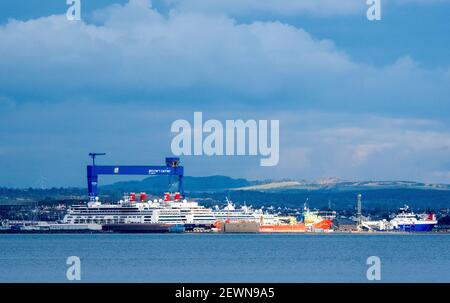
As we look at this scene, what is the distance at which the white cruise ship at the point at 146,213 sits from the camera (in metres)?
123

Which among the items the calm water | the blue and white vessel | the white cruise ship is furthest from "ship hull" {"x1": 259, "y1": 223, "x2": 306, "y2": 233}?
the calm water

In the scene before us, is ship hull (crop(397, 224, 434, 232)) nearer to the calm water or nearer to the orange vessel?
the orange vessel

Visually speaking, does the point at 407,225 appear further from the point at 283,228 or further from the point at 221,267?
the point at 221,267

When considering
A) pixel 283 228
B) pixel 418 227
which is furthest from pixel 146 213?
pixel 418 227

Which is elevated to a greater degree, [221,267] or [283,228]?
[283,228]

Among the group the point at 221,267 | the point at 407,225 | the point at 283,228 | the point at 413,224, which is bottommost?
the point at 221,267

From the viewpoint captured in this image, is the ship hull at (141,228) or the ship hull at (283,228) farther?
the ship hull at (283,228)

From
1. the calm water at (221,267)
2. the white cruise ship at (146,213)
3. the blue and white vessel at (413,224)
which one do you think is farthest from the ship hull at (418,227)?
the calm water at (221,267)

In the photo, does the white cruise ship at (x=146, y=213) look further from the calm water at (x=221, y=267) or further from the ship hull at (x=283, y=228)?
the calm water at (x=221, y=267)

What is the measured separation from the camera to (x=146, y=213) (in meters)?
123

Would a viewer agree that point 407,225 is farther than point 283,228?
Yes

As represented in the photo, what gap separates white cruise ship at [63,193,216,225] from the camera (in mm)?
123250
